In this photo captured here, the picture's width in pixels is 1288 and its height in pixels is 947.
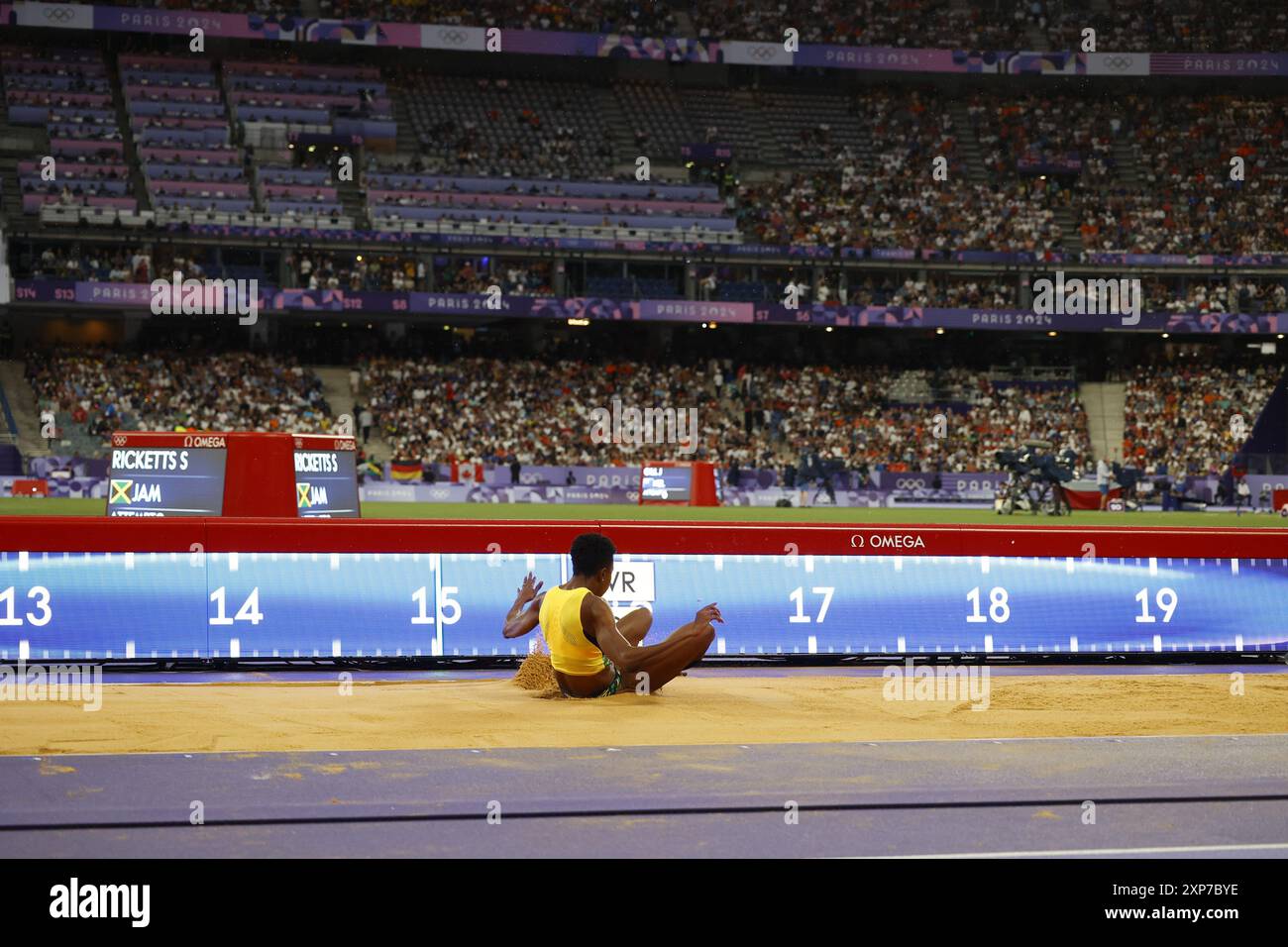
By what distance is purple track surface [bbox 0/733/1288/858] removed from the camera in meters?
5.96

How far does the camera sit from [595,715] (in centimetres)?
948

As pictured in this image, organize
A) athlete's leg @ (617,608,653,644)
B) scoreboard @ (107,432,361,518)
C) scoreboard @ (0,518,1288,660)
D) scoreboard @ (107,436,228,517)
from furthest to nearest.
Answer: scoreboard @ (107,436,228,517), scoreboard @ (107,432,361,518), scoreboard @ (0,518,1288,660), athlete's leg @ (617,608,653,644)

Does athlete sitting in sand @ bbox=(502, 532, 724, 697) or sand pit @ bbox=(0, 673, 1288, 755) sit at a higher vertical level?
athlete sitting in sand @ bbox=(502, 532, 724, 697)

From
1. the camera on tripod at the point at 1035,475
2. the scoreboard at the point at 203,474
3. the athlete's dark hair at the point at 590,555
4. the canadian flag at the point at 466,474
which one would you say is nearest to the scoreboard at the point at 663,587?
the athlete's dark hair at the point at 590,555

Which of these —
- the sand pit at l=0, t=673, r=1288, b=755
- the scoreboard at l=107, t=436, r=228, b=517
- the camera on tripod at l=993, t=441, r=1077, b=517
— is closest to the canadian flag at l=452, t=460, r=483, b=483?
the camera on tripod at l=993, t=441, r=1077, b=517

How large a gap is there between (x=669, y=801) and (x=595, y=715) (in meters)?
2.70

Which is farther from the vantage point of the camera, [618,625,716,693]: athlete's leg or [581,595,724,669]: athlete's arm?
[618,625,716,693]: athlete's leg

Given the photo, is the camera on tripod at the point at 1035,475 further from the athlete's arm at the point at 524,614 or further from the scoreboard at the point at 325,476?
the athlete's arm at the point at 524,614

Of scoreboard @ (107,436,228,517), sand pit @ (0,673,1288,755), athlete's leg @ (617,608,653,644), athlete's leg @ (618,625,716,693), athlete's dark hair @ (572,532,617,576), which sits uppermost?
scoreboard @ (107,436,228,517)

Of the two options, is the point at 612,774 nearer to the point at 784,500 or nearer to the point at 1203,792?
the point at 1203,792

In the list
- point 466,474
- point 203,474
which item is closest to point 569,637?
point 203,474

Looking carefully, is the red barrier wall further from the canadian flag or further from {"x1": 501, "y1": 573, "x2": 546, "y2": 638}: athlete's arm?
the canadian flag

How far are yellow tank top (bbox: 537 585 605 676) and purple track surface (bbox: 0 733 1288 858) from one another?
5.67 ft
